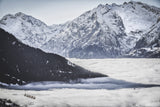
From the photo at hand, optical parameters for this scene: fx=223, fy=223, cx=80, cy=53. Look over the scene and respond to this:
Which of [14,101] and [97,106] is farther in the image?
[97,106]

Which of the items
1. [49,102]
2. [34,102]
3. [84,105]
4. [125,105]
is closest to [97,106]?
[84,105]

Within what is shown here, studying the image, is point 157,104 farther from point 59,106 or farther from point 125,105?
point 59,106

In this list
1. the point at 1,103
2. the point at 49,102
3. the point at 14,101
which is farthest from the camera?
the point at 49,102

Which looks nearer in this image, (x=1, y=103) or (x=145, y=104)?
(x=1, y=103)

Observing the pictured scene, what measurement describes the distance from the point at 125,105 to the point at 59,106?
58786 millimetres

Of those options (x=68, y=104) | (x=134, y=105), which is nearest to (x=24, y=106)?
(x=68, y=104)

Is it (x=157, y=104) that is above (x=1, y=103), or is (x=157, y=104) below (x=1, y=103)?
below

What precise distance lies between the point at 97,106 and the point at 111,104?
13448 millimetres

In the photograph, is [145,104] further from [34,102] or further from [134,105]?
[34,102]

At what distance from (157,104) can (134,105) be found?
19.8 metres

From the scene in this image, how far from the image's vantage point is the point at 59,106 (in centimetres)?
18612

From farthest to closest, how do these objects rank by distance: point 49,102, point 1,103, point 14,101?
1. point 49,102
2. point 14,101
3. point 1,103

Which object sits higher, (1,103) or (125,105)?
(1,103)

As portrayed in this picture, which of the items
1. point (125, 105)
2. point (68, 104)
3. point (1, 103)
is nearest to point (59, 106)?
point (68, 104)
